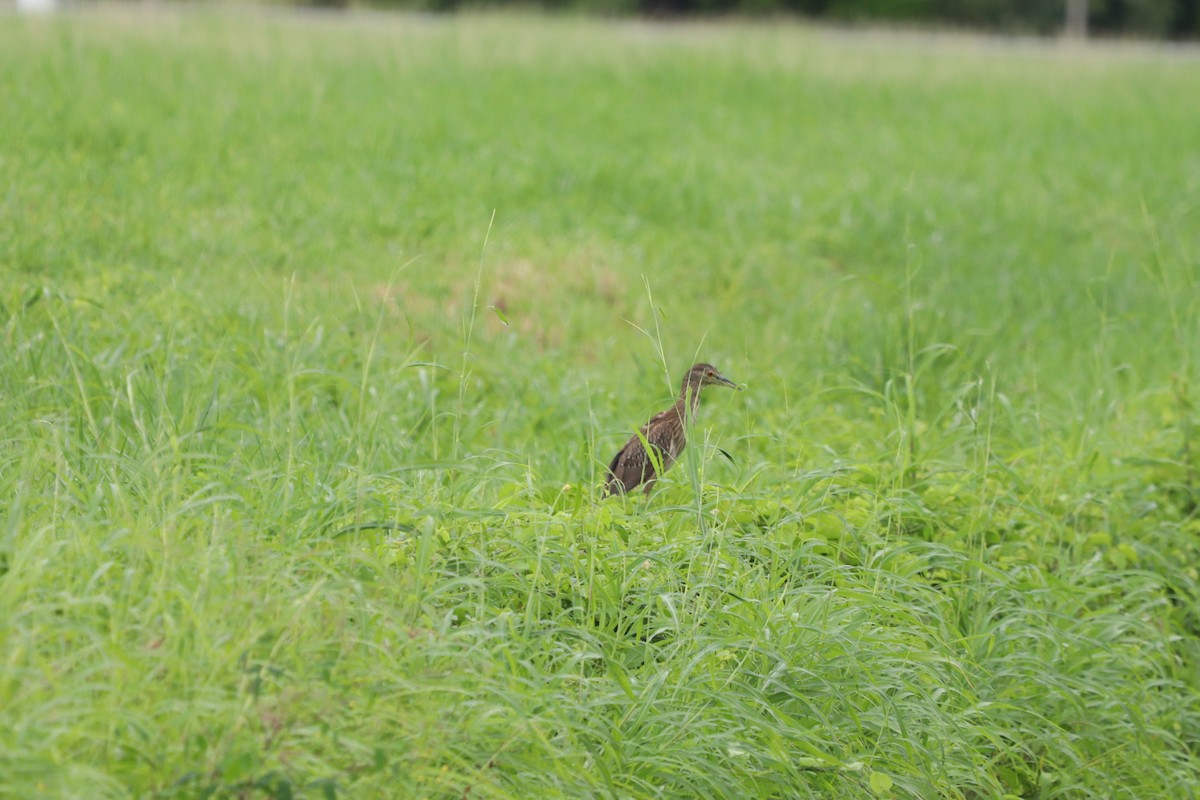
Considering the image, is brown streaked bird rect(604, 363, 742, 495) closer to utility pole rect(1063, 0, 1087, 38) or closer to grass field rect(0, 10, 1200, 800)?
grass field rect(0, 10, 1200, 800)

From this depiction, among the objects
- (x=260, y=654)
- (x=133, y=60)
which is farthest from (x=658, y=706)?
(x=133, y=60)

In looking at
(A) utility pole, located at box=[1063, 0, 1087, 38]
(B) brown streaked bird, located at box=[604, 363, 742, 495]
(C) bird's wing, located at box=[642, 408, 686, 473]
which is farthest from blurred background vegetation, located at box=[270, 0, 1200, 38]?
(C) bird's wing, located at box=[642, 408, 686, 473]

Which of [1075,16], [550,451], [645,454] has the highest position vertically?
[1075,16]

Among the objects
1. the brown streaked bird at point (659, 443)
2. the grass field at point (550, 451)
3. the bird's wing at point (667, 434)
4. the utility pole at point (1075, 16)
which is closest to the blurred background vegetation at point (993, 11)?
the utility pole at point (1075, 16)

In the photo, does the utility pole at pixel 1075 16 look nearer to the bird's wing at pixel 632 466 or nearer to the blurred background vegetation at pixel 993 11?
the blurred background vegetation at pixel 993 11

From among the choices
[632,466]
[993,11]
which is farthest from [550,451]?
[993,11]

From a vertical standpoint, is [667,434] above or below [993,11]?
below

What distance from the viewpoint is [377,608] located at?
12.3ft

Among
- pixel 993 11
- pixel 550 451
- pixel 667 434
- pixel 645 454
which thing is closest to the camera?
pixel 645 454

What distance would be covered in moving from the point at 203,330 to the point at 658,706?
11.2 feet

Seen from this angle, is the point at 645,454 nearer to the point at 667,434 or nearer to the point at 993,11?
the point at 667,434

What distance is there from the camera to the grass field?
355 centimetres

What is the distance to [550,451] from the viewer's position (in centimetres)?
597

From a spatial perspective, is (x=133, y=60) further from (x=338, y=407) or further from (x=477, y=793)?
(x=477, y=793)
